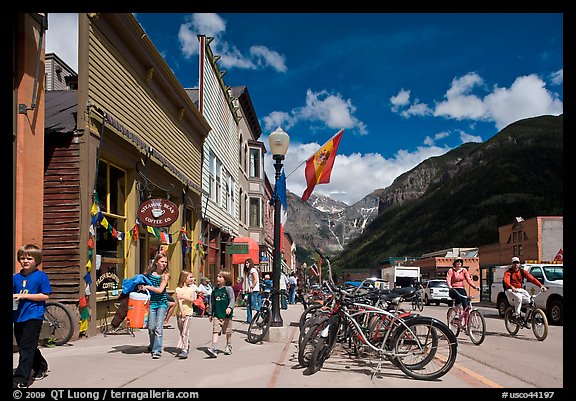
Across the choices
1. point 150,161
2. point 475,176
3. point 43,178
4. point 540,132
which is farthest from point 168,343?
point 540,132

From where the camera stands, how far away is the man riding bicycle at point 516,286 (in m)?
13.2

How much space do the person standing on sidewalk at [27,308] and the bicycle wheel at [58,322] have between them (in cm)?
417

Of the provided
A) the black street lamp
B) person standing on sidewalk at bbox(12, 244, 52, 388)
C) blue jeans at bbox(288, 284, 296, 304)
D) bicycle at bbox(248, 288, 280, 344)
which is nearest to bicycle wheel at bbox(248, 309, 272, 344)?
bicycle at bbox(248, 288, 280, 344)

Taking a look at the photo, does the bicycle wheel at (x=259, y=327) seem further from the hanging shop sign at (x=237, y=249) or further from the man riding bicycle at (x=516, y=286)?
the hanging shop sign at (x=237, y=249)

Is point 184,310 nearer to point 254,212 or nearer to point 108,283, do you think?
point 108,283

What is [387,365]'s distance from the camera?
8695 mm

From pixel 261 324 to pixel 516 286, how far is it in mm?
6032

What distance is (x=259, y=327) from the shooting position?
39.7ft

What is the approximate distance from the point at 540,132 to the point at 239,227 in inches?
6220

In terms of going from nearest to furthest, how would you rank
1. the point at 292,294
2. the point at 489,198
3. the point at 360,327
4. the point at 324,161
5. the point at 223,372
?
the point at 223,372 → the point at 360,327 → the point at 324,161 → the point at 292,294 → the point at 489,198

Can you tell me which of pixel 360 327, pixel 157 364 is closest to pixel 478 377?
pixel 360 327

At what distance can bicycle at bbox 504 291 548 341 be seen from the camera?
1279 centimetres

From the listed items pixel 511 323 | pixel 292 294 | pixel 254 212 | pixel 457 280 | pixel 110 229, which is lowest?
pixel 292 294

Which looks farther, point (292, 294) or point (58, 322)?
point (292, 294)
